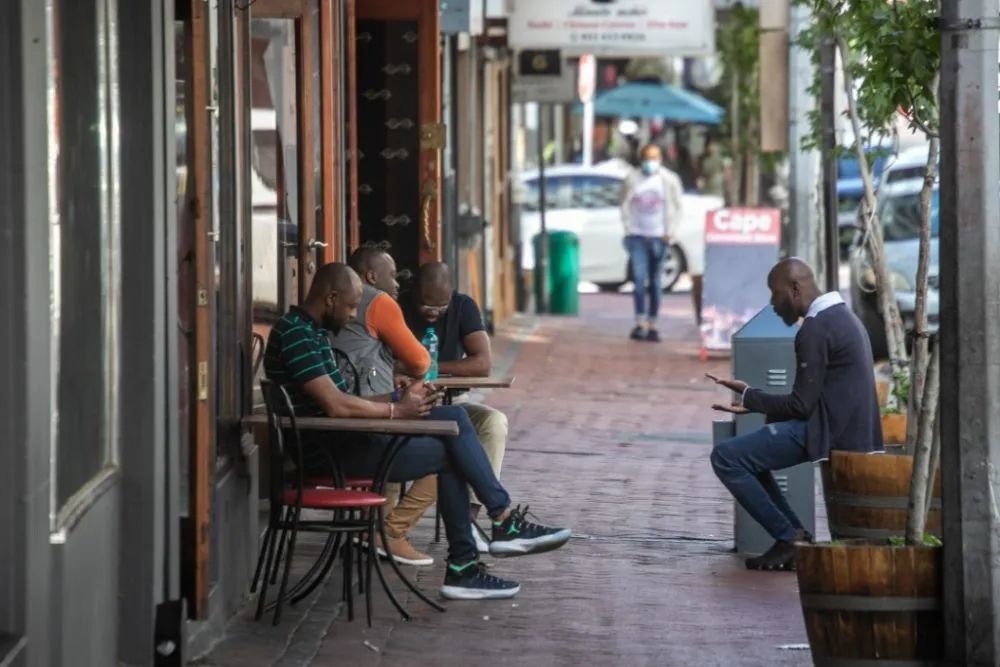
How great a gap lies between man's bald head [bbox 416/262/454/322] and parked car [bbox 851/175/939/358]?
6.71 meters

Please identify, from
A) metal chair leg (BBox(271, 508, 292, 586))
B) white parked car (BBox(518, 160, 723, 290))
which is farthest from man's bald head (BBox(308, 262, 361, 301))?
white parked car (BBox(518, 160, 723, 290))

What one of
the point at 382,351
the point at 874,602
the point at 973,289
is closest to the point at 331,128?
the point at 382,351

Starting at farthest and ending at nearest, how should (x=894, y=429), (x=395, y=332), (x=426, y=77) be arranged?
(x=426, y=77), (x=894, y=429), (x=395, y=332)

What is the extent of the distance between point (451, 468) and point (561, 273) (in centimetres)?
1497

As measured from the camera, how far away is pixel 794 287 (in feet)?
27.4

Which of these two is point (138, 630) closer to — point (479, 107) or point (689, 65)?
point (479, 107)

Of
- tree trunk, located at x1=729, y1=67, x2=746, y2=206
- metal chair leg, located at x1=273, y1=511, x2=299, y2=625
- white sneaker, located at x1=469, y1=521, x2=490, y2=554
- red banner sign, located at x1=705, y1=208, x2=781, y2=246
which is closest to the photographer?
metal chair leg, located at x1=273, y1=511, x2=299, y2=625

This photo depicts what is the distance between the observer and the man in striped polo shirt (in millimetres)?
7574

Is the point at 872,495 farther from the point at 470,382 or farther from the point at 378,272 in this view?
the point at 378,272

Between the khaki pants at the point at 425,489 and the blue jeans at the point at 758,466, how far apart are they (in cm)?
99

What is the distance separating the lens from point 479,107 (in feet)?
67.6

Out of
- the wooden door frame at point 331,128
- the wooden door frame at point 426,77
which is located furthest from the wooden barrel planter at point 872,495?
the wooden door frame at point 426,77

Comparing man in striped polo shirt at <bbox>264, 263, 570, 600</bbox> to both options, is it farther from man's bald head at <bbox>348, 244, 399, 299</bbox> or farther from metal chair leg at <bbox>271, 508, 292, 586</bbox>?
man's bald head at <bbox>348, 244, 399, 299</bbox>

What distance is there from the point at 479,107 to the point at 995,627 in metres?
14.8
